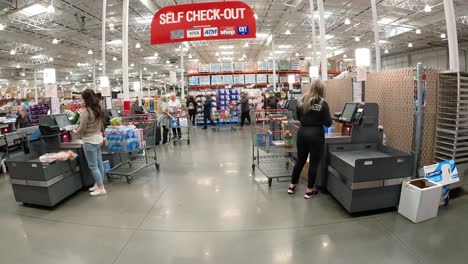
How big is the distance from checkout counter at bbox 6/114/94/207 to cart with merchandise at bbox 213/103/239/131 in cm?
854

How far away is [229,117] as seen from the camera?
512 inches

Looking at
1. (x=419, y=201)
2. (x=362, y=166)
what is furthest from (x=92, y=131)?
(x=419, y=201)

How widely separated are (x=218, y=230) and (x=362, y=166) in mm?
1678

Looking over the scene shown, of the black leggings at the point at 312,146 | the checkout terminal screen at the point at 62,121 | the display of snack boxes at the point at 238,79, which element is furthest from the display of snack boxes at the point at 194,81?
the black leggings at the point at 312,146

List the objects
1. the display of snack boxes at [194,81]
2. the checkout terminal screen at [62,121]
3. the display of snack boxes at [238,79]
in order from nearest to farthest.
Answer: the checkout terminal screen at [62,121] → the display of snack boxes at [194,81] → the display of snack boxes at [238,79]

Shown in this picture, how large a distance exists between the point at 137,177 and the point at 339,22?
533 inches

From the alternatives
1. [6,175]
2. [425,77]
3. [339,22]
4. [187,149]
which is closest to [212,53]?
[339,22]

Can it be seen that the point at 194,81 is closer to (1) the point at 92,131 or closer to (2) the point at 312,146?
(1) the point at 92,131

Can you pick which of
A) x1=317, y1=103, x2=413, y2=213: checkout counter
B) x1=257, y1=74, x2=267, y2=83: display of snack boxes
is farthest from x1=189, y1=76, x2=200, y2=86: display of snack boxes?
x1=317, y1=103, x2=413, y2=213: checkout counter

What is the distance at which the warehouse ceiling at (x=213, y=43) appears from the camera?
11328 millimetres

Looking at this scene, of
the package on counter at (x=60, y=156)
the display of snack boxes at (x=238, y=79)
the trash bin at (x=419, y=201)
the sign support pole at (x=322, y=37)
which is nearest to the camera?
the trash bin at (x=419, y=201)

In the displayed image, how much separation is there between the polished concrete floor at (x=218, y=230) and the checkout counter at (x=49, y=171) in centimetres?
18

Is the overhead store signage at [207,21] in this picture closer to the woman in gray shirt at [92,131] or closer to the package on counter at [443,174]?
the woman in gray shirt at [92,131]

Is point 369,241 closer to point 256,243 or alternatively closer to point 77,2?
point 256,243
